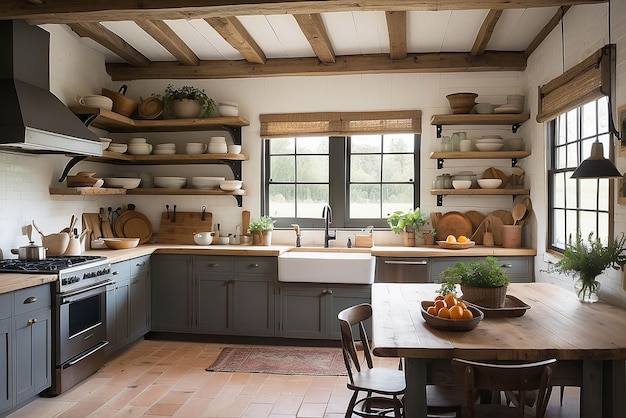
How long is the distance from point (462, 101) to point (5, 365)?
14.5ft

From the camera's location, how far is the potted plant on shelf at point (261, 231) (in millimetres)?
5590

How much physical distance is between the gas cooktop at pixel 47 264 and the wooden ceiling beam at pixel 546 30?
4118 mm

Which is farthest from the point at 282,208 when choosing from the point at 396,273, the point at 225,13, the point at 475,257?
the point at 225,13

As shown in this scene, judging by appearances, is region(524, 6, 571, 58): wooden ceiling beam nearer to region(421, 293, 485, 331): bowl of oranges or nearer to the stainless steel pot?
region(421, 293, 485, 331): bowl of oranges

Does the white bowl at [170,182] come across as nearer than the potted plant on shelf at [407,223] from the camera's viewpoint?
No

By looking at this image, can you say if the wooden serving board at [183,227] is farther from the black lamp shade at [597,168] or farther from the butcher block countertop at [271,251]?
the black lamp shade at [597,168]

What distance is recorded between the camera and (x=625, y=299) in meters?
3.20

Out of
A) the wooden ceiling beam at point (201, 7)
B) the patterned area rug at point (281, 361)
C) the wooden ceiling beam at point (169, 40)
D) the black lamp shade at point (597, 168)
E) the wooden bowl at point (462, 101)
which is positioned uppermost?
the wooden ceiling beam at point (169, 40)

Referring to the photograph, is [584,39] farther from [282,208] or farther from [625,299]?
[282,208]

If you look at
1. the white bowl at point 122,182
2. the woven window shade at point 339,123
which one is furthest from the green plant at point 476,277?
the white bowl at point 122,182

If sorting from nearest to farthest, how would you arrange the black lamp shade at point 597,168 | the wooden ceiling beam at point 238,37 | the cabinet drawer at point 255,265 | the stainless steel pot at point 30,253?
the black lamp shade at point 597,168
the stainless steel pot at point 30,253
the wooden ceiling beam at point 238,37
the cabinet drawer at point 255,265

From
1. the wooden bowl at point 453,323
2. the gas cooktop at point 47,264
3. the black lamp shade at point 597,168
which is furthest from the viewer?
the gas cooktop at point 47,264

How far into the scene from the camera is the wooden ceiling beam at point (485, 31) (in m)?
4.30

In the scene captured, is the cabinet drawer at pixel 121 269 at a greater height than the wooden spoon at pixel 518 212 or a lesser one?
lesser
